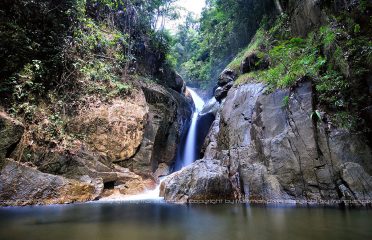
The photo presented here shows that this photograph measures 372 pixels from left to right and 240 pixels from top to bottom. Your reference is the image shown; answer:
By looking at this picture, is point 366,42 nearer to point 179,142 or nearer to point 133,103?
point 133,103

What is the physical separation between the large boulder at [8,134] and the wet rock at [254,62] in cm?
1086

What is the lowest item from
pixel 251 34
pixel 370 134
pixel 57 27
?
pixel 370 134

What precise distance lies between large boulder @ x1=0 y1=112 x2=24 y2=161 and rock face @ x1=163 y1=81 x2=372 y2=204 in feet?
18.7

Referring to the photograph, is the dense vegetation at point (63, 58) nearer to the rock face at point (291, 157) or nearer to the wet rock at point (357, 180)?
the rock face at point (291, 157)

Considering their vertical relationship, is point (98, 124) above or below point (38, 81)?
below

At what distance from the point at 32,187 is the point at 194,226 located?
6.32m

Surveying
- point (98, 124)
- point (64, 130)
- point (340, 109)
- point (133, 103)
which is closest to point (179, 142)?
point (133, 103)

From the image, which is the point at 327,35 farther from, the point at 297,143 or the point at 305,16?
the point at 297,143

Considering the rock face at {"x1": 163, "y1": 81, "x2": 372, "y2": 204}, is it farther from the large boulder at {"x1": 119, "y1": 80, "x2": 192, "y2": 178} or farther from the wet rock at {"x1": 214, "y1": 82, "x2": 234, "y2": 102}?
the wet rock at {"x1": 214, "y1": 82, "x2": 234, "y2": 102}

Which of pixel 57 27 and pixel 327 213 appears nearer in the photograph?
pixel 327 213

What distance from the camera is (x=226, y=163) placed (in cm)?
1013

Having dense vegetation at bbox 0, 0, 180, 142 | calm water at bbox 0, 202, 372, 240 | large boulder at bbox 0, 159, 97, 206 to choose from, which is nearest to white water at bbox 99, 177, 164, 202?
large boulder at bbox 0, 159, 97, 206

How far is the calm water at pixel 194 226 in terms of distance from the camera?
3.84 metres

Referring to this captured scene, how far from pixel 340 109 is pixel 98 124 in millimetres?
10466
